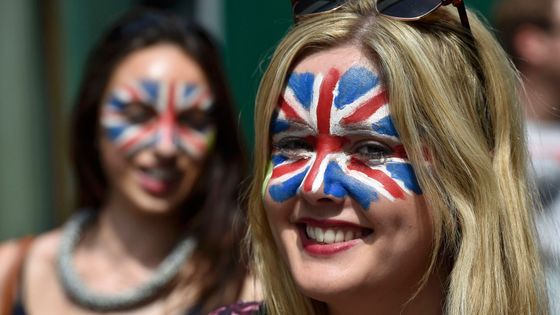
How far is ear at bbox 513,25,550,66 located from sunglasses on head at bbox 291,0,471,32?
1676mm

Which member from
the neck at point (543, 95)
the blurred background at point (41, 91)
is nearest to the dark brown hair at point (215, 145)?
the neck at point (543, 95)

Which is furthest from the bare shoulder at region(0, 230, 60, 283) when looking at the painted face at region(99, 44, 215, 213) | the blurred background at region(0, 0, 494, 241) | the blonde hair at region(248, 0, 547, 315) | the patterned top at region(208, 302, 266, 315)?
the blurred background at region(0, 0, 494, 241)

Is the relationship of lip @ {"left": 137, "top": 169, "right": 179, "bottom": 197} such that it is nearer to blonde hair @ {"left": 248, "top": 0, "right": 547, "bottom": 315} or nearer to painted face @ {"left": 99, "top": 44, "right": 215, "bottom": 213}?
painted face @ {"left": 99, "top": 44, "right": 215, "bottom": 213}

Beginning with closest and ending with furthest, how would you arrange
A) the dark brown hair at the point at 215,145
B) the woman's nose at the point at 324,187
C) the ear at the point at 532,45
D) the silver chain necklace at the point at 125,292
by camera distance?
the woman's nose at the point at 324,187 < the silver chain necklace at the point at 125,292 < the dark brown hair at the point at 215,145 < the ear at the point at 532,45

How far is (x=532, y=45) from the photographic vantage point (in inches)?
162

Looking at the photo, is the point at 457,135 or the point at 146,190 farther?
the point at 146,190

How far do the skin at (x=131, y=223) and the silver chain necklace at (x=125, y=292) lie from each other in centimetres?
3

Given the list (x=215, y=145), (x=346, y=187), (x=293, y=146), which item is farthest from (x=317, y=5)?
(x=215, y=145)

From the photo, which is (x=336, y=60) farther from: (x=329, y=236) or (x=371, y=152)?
(x=329, y=236)

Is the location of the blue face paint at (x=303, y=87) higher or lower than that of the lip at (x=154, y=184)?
higher

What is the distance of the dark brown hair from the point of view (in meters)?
3.72

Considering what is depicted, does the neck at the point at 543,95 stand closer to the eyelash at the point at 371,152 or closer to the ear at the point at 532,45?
the ear at the point at 532,45

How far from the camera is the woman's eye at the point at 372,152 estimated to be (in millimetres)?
2344

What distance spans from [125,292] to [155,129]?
1.84 feet
